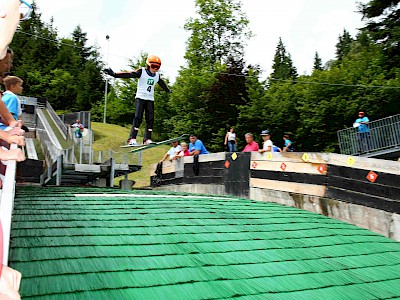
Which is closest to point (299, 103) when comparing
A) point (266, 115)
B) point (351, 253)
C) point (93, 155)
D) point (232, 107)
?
point (266, 115)

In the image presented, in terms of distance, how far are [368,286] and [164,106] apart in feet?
102

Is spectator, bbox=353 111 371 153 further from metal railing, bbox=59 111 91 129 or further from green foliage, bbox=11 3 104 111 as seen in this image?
green foliage, bbox=11 3 104 111

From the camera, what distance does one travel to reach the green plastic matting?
9.50 ft

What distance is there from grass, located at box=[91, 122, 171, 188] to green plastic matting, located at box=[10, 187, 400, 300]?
13.7m

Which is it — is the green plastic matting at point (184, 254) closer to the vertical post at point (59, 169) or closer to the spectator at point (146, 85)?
the spectator at point (146, 85)

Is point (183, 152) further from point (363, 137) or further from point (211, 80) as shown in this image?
point (211, 80)

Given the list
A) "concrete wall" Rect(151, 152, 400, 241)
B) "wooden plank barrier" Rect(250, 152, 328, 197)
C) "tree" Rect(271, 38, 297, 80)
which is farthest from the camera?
"tree" Rect(271, 38, 297, 80)

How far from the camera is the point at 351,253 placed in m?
Result: 4.50

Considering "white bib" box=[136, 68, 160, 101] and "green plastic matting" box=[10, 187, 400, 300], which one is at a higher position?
"white bib" box=[136, 68, 160, 101]

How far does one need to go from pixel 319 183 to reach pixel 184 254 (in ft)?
14.4

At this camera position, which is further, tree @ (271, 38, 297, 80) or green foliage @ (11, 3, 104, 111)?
tree @ (271, 38, 297, 80)

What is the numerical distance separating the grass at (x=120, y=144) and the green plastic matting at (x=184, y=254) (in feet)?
44.9

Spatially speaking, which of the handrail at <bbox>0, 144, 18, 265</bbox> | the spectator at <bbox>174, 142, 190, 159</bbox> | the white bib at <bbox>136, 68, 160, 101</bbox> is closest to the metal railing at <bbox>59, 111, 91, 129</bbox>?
the spectator at <bbox>174, 142, 190, 159</bbox>

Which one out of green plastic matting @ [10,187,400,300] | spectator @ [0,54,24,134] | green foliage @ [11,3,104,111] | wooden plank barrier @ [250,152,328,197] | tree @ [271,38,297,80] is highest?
tree @ [271,38,297,80]
